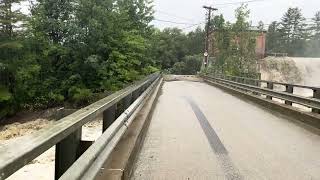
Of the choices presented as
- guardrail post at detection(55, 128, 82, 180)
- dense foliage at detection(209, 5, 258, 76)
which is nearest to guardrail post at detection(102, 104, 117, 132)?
guardrail post at detection(55, 128, 82, 180)

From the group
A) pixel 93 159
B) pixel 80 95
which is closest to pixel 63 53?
pixel 80 95

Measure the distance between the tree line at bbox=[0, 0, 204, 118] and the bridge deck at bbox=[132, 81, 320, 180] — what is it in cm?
2716

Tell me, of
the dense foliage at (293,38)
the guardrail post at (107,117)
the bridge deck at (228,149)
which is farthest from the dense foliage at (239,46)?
the dense foliage at (293,38)

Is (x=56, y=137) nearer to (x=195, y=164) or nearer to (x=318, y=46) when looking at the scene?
(x=195, y=164)

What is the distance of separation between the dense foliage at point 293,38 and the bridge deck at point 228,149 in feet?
492

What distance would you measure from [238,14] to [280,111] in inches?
1468

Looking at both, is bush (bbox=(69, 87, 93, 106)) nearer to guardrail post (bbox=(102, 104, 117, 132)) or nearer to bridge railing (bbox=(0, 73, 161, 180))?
guardrail post (bbox=(102, 104, 117, 132))

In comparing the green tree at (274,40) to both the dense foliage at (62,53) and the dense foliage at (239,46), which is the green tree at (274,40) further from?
the dense foliage at (62,53)

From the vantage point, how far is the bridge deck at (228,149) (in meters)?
7.04

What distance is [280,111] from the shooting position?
16.2 m

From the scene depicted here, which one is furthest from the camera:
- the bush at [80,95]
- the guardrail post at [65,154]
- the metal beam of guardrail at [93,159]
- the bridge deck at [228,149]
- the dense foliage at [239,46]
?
the dense foliage at [239,46]

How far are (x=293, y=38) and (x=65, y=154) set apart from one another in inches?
6540

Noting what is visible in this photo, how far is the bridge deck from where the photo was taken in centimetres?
704

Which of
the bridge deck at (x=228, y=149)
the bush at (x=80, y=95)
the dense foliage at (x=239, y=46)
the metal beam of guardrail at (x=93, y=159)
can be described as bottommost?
the bush at (x=80, y=95)
